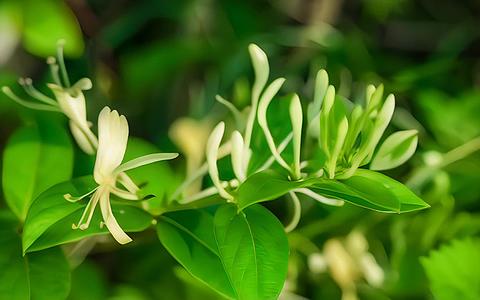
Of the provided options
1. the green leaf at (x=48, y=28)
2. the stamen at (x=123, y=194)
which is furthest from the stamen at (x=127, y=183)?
the green leaf at (x=48, y=28)

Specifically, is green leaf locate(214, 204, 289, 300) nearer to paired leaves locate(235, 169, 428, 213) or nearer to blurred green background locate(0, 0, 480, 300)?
paired leaves locate(235, 169, 428, 213)

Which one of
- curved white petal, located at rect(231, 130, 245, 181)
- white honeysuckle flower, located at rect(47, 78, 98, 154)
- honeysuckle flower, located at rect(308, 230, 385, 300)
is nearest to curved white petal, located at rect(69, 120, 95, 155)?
white honeysuckle flower, located at rect(47, 78, 98, 154)

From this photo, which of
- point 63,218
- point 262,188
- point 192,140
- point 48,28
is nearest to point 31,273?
point 63,218

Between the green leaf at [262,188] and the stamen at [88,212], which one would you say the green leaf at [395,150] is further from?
the stamen at [88,212]

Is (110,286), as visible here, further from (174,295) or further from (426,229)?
(426,229)

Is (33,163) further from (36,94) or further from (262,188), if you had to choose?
(262,188)

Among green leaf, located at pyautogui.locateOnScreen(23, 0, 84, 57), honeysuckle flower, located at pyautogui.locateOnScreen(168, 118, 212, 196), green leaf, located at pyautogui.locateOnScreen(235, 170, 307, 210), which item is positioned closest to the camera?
green leaf, located at pyautogui.locateOnScreen(235, 170, 307, 210)

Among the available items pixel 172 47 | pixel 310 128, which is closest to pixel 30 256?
pixel 310 128
